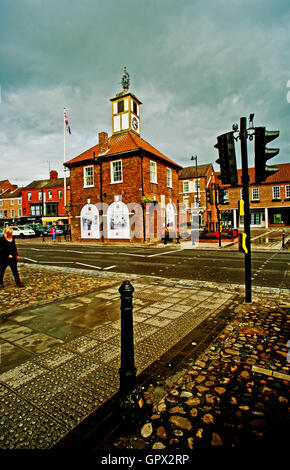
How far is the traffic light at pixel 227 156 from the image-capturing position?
4.66m

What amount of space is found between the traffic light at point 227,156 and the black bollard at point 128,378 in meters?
3.50

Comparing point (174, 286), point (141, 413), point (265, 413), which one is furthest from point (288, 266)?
point (141, 413)

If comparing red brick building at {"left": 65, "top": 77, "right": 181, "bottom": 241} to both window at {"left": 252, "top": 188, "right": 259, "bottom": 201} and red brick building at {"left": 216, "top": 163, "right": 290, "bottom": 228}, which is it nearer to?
red brick building at {"left": 216, "top": 163, "right": 290, "bottom": 228}

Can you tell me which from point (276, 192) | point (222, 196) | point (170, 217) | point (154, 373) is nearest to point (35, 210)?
point (170, 217)

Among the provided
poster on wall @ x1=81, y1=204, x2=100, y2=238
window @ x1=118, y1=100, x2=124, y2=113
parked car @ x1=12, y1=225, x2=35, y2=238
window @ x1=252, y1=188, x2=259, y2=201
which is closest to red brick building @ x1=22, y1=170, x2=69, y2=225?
parked car @ x1=12, y1=225, x2=35, y2=238

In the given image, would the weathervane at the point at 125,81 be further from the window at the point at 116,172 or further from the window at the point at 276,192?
the window at the point at 276,192

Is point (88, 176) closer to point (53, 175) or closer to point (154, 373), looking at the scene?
point (154, 373)

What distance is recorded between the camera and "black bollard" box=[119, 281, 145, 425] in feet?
6.56

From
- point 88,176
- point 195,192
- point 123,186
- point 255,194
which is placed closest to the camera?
point 123,186

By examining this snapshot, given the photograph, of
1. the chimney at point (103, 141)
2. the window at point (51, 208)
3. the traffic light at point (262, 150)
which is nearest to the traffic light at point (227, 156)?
the traffic light at point (262, 150)

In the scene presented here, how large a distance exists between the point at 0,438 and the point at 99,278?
574 cm

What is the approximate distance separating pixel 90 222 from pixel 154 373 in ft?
70.4

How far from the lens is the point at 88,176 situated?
23500 millimetres
